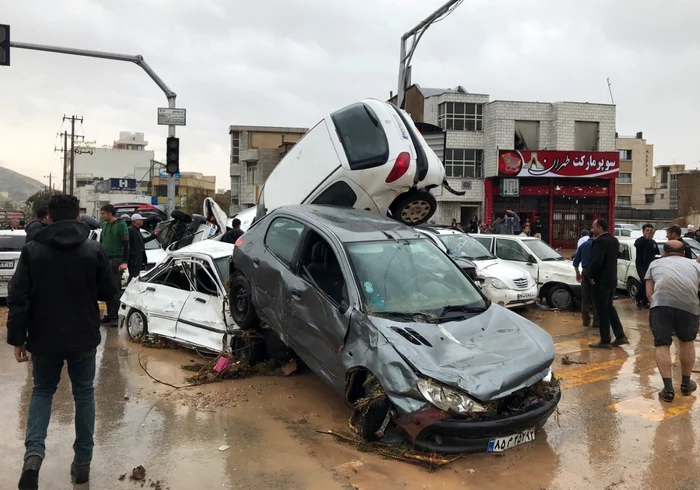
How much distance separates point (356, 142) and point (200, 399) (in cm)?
346

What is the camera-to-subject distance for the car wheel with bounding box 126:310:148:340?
7.84 metres

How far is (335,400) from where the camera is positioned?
5598mm

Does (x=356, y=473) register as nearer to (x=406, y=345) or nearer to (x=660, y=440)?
(x=406, y=345)

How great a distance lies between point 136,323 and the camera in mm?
7980

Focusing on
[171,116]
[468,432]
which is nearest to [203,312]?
[468,432]

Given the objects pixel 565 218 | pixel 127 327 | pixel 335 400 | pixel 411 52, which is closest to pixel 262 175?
pixel 565 218

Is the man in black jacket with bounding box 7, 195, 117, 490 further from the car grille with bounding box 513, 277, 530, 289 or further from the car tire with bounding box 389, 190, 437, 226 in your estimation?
the car grille with bounding box 513, 277, 530, 289

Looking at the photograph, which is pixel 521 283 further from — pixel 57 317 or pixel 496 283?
pixel 57 317

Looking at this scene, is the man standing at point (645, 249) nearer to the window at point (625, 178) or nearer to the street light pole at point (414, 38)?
the street light pole at point (414, 38)

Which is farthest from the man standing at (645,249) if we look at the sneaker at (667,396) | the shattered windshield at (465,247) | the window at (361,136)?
the window at (361,136)

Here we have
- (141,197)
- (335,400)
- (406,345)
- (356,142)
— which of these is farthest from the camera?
(141,197)

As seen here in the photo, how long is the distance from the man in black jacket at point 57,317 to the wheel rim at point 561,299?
9736 mm

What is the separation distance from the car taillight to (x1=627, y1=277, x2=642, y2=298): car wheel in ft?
28.6

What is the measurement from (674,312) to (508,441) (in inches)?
115
